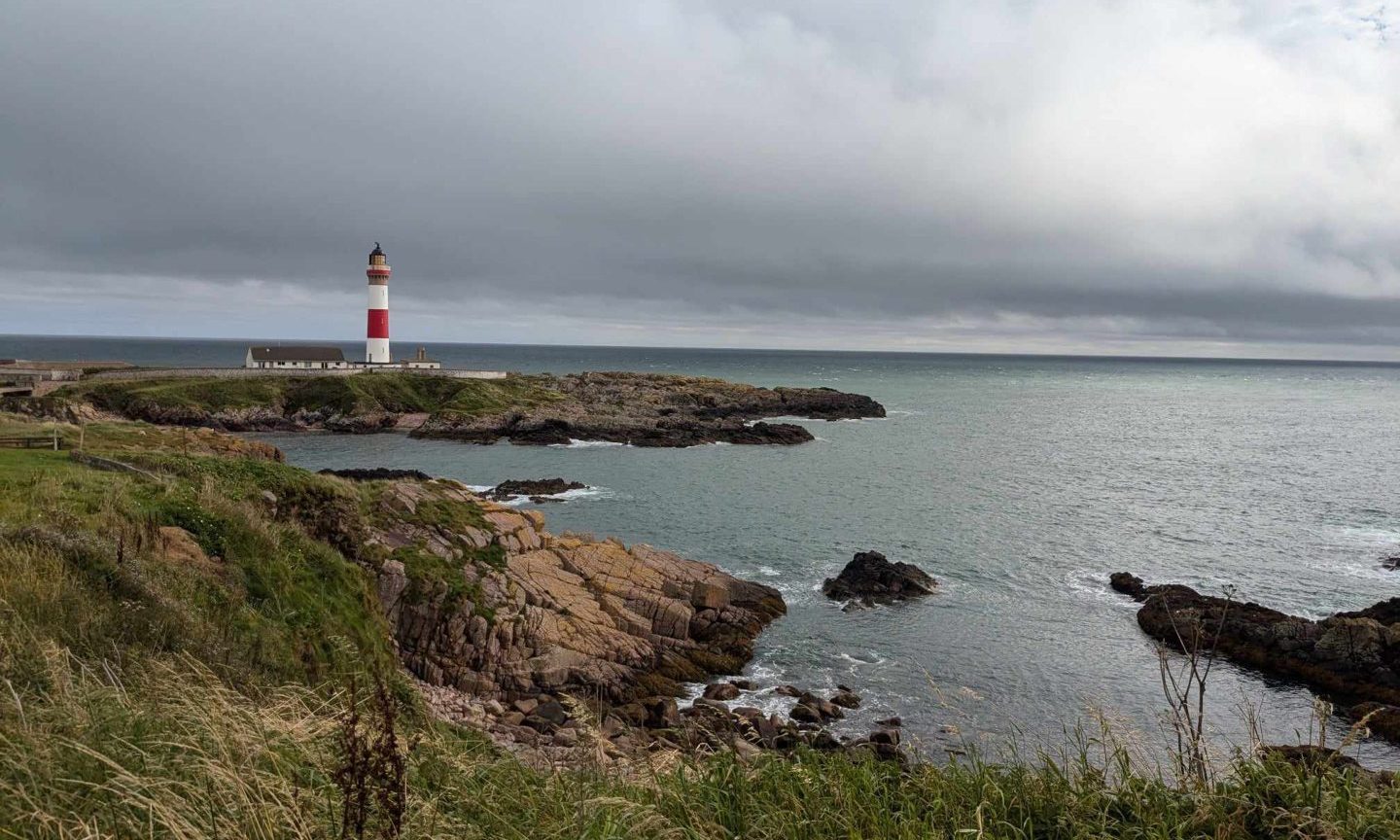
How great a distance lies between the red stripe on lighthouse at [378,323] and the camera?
8575cm

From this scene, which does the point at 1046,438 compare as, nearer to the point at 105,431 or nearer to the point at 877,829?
the point at 105,431

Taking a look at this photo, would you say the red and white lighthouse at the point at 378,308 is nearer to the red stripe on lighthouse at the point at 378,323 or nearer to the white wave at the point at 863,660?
the red stripe on lighthouse at the point at 378,323

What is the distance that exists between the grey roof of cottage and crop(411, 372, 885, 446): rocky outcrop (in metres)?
23.4

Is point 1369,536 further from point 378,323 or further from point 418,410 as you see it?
point 378,323

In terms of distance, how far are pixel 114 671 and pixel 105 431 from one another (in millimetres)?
26564

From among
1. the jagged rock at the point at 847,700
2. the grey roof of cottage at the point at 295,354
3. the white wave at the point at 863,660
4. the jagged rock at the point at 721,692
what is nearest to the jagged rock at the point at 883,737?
the jagged rock at the point at 847,700

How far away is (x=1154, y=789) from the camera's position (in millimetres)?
6215

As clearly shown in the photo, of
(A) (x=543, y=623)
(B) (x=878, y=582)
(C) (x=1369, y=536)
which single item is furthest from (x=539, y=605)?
(C) (x=1369, y=536)

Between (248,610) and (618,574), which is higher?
(248,610)

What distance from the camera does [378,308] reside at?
84.8 m

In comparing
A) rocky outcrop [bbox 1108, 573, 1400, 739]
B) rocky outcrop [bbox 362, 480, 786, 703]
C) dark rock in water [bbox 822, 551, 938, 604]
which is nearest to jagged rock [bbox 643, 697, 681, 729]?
rocky outcrop [bbox 362, 480, 786, 703]

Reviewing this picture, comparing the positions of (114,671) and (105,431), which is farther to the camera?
(105,431)

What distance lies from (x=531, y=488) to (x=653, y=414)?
3723 cm

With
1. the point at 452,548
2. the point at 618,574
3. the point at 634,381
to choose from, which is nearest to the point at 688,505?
the point at 618,574
